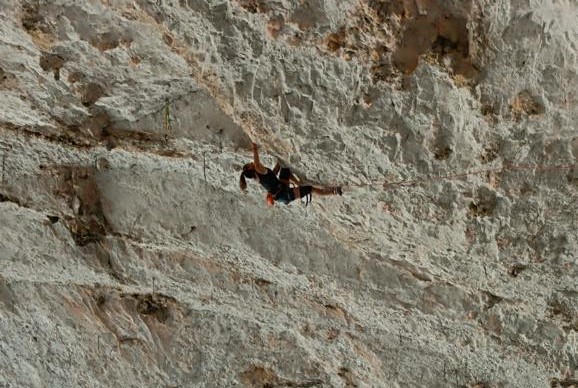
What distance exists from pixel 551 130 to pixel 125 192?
503 cm

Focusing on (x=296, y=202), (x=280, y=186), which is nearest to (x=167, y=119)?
(x=280, y=186)

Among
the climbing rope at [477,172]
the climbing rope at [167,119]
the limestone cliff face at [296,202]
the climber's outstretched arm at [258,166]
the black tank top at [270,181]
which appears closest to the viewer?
the limestone cliff face at [296,202]

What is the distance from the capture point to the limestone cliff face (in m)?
5.30

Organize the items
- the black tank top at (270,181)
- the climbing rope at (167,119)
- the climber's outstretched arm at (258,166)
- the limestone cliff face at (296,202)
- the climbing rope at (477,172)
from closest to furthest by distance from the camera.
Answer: the limestone cliff face at (296,202)
the climbing rope at (477,172)
the climber's outstretched arm at (258,166)
the black tank top at (270,181)
the climbing rope at (167,119)

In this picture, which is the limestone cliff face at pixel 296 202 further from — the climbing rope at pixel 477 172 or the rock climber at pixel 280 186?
the rock climber at pixel 280 186

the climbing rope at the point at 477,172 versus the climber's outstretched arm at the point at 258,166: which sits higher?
the climbing rope at the point at 477,172

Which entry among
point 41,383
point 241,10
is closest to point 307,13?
point 241,10

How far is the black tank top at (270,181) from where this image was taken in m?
6.38

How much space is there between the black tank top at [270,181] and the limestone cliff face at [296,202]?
26 centimetres

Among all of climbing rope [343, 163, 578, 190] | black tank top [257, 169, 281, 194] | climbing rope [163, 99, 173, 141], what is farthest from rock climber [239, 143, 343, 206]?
climbing rope [163, 99, 173, 141]

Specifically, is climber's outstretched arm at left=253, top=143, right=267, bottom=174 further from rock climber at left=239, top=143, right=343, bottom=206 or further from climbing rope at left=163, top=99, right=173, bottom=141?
climbing rope at left=163, top=99, right=173, bottom=141

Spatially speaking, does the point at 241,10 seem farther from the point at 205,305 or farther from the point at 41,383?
the point at 41,383

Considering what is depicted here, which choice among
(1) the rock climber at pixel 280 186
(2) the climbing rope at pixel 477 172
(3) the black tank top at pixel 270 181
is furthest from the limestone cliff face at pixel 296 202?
(3) the black tank top at pixel 270 181

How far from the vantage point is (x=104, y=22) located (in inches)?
236
